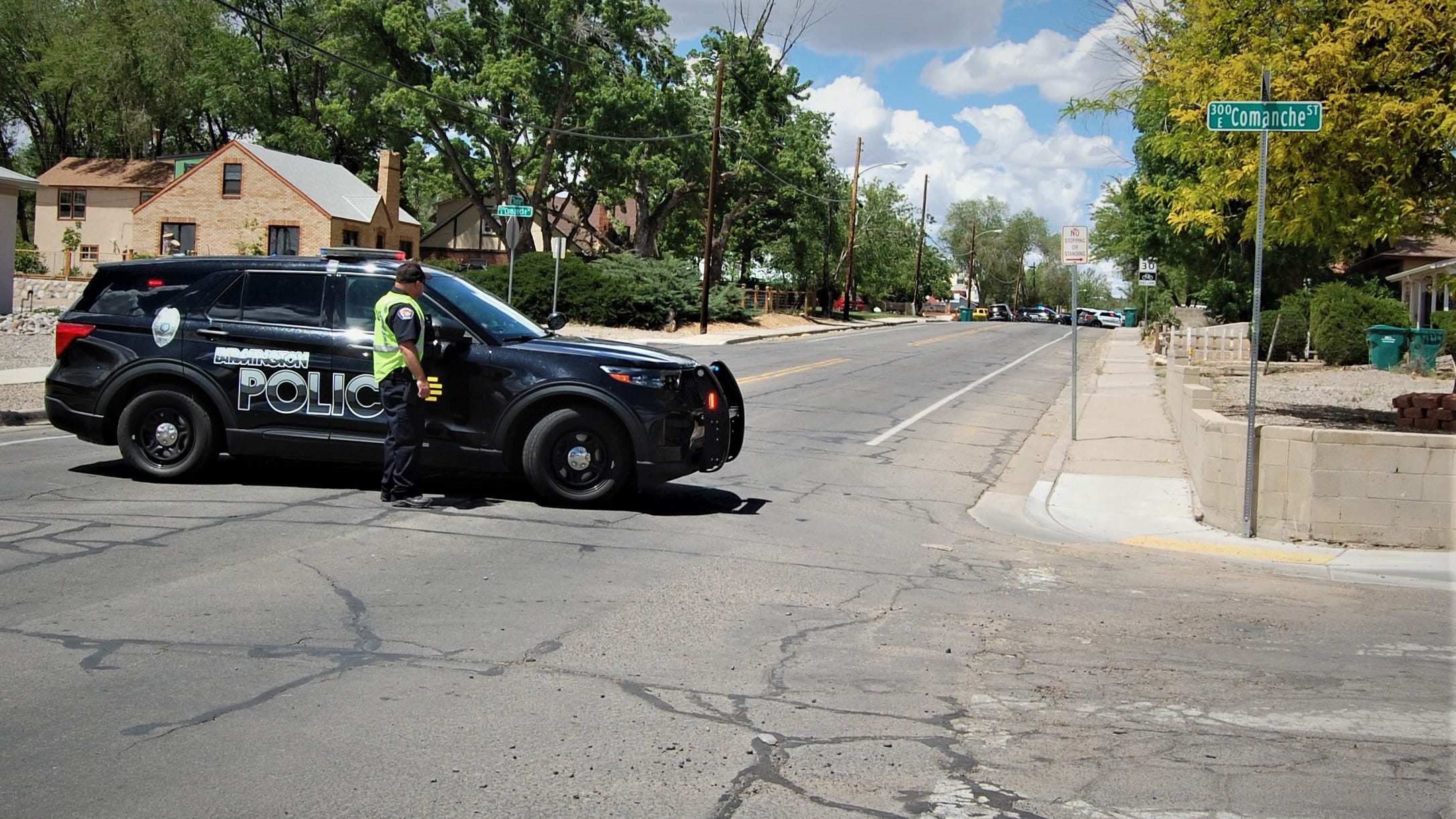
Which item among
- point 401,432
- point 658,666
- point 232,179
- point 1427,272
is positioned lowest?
point 658,666

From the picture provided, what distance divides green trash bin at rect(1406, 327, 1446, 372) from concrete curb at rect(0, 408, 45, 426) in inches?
954

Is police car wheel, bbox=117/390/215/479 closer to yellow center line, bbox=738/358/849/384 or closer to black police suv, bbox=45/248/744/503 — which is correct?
black police suv, bbox=45/248/744/503

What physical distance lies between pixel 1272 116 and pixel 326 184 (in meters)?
50.5

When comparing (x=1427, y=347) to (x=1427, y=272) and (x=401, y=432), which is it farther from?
(x=401, y=432)

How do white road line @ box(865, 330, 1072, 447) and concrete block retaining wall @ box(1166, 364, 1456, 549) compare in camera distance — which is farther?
white road line @ box(865, 330, 1072, 447)

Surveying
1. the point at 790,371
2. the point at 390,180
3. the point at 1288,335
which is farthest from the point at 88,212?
the point at 1288,335

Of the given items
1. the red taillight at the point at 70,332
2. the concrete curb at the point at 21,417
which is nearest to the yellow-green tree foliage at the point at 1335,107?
the red taillight at the point at 70,332

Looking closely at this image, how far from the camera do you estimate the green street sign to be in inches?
369

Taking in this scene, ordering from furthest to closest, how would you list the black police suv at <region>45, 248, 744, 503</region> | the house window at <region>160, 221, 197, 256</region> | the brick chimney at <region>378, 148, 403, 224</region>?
the brick chimney at <region>378, 148, 403, 224</region>, the house window at <region>160, 221, 197, 256</region>, the black police suv at <region>45, 248, 744, 503</region>

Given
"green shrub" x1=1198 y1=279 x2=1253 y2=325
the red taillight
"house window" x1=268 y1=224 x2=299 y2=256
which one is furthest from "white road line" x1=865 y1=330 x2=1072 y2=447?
"house window" x1=268 y1=224 x2=299 y2=256

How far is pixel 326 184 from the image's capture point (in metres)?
54.2

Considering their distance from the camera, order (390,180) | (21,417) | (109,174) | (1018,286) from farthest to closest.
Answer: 1. (1018,286)
2. (109,174)
3. (390,180)
4. (21,417)

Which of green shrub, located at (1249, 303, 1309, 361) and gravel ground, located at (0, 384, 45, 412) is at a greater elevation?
green shrub, located at (1249, 303, 1309, 361)

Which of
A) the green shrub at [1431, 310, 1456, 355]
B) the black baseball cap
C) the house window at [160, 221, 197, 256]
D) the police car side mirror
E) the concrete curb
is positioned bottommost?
the concrete curb
